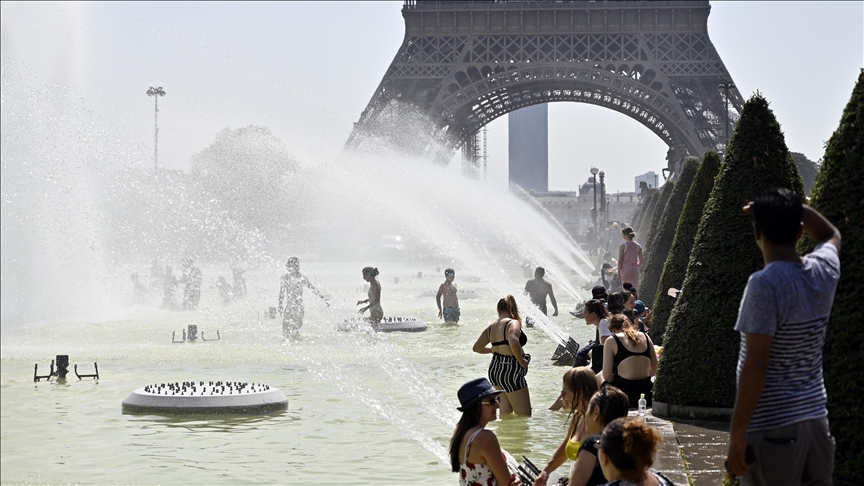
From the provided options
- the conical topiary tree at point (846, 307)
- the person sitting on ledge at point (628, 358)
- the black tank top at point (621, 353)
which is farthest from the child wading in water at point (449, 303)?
the conical topiary tree at point (846, 307)

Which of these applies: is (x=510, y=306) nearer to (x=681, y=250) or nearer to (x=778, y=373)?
(x=681, y=250)

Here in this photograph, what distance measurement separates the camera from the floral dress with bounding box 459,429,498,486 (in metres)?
6.18

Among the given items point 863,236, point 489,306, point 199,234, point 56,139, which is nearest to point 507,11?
point 199,234

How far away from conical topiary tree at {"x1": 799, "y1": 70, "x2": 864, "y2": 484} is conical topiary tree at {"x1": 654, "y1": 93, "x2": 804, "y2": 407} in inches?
168

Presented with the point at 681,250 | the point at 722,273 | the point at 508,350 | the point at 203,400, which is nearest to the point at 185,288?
the point at 681,250

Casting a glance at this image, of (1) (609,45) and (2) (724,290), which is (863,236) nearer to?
(2) (724,290)

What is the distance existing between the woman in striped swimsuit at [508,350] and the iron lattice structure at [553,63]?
4900 cm

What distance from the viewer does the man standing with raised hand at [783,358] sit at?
423cm

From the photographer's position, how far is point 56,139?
82.4ft

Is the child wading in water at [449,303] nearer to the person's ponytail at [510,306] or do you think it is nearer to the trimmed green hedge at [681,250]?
the trimmed green hedge at [681,250]

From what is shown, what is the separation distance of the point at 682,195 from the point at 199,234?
114ft

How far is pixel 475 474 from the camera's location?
620 cm

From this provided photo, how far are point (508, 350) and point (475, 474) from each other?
15.7 ft

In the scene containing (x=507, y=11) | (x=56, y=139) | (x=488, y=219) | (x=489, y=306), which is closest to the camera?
(x=56, y=139)
